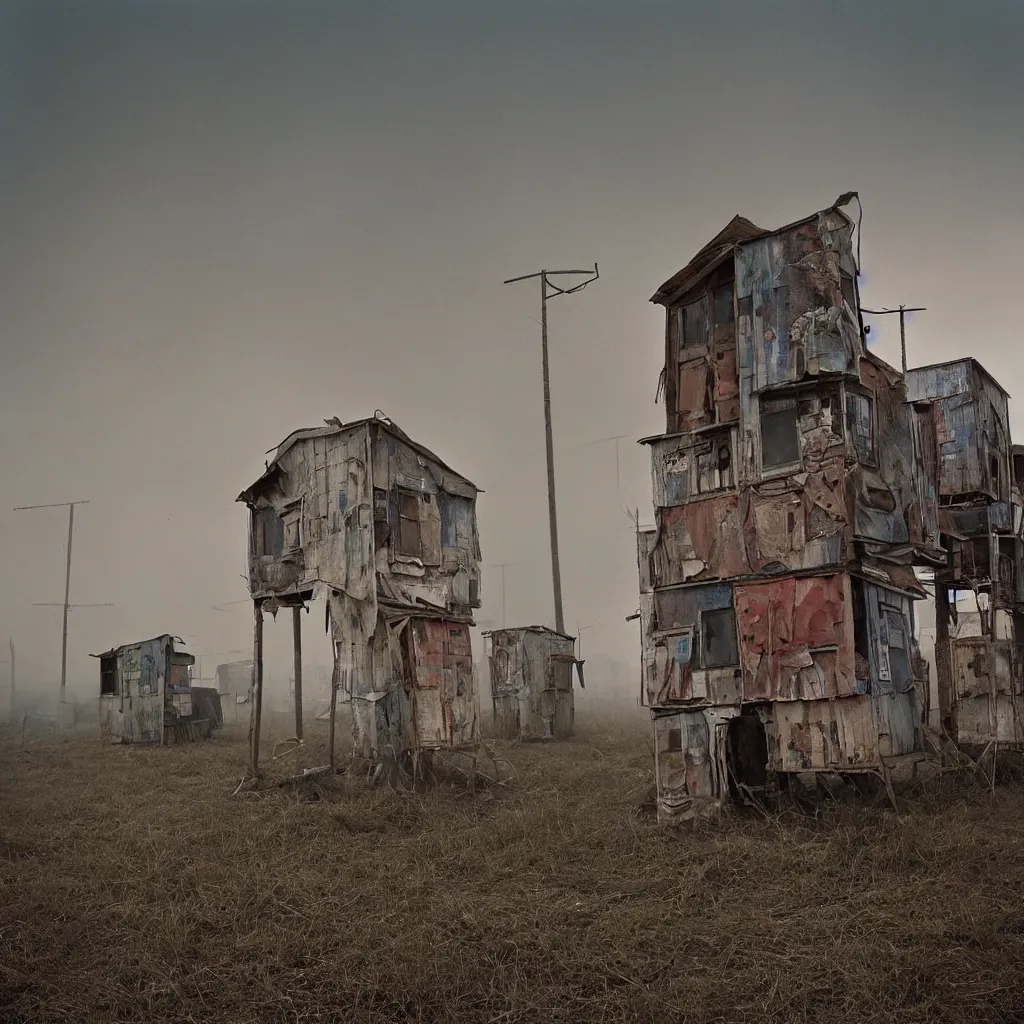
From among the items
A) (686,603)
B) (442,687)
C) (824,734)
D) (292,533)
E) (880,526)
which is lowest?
(824,734)

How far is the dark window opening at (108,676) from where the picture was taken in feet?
109

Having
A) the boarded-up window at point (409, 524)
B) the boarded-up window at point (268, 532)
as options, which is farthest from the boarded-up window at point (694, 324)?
the boarded-up window at point (268, 532)

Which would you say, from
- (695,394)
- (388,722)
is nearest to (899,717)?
(695,394)

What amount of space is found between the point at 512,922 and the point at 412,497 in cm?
1307

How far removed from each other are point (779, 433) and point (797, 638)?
11.5ft

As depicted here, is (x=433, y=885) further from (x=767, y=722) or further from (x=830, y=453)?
(x=830, y=453)

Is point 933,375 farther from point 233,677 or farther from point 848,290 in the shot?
point 233,677

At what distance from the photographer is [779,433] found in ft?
51.4

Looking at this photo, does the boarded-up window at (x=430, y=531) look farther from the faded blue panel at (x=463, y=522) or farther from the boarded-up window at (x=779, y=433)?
the boarded-up window at (x=779, y=433)

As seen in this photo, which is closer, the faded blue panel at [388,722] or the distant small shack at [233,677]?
the faded blue panel at [388,722]

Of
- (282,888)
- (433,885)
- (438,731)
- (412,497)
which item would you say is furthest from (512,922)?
(412,497)

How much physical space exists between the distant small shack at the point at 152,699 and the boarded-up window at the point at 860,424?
23.4m

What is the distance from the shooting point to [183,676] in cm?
3228

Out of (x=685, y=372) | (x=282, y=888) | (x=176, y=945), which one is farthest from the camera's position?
(x=685, y=372)
